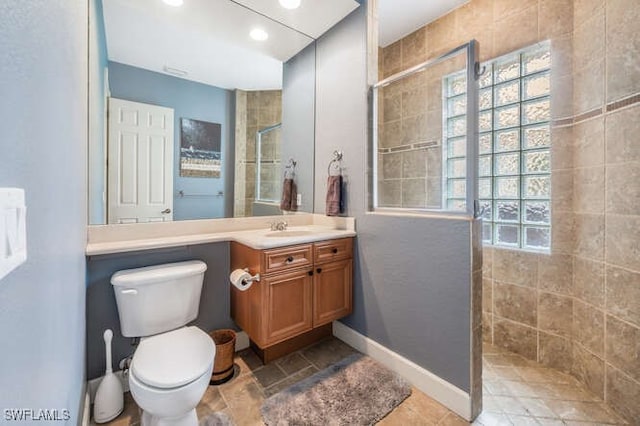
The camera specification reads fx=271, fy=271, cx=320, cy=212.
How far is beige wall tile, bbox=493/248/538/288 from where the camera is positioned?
2.00 meters

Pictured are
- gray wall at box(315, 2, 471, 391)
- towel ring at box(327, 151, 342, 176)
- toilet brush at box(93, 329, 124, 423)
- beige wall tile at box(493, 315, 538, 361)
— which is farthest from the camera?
towel ring at box(327, 151, 342, 176)

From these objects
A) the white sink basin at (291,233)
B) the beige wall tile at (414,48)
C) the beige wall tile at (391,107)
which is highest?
the beige wall tile at (414,48)

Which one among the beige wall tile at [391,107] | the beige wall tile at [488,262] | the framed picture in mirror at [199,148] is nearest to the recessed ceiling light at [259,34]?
the framed picture in mirror at [199,148]

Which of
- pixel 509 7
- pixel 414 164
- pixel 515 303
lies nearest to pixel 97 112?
pixel 414 164

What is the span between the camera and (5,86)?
463mm

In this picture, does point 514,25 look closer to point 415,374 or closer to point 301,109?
point 301,109

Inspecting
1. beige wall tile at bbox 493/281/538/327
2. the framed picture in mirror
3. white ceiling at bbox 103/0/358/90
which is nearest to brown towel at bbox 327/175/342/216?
the framed picture in mirror

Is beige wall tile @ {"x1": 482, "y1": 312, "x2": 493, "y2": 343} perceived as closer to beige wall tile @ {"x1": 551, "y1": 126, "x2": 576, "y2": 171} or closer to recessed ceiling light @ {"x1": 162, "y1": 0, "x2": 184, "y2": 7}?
beige wall tile @ {"x1": 551, "y1": 126, "x2": 576, "y2": 171}

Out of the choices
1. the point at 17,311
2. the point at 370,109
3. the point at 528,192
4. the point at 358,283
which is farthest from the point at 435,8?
the point at 17,311

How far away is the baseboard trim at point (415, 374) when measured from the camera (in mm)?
1482

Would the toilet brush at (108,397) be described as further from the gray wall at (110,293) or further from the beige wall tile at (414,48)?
→ the beige wall tile at (414,48)

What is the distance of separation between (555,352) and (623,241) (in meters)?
0.91

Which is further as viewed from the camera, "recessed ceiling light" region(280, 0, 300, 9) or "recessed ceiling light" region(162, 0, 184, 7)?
"recessed ceiling light" region(280, 0, 300, 9)

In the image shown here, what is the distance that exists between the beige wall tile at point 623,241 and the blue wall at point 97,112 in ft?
9.56
